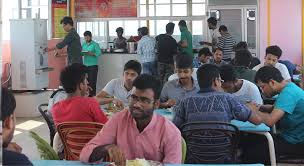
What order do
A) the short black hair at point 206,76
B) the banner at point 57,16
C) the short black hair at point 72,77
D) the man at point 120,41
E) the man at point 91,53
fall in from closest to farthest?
the short black hair at point 206,76, the short black hair at point 72,77, the man at point 91,53, the man at point 120,41, the banner at point 57,16

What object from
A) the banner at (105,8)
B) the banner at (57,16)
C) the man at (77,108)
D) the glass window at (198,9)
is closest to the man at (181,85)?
the man at (77,108)

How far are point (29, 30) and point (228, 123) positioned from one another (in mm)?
5678

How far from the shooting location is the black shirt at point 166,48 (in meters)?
9.21

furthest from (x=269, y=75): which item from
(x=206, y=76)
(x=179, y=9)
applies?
(x=179, y=9)

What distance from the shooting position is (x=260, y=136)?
4258mm

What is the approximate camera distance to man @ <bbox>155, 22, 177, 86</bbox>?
9.22 metres

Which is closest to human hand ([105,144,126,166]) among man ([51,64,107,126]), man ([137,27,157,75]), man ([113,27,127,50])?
man ([51,64,107,126])

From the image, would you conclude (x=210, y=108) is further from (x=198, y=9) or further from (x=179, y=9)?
(x=179, y=9)

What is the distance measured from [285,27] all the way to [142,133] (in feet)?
26.9

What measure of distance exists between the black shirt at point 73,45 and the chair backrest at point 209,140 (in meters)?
5.94

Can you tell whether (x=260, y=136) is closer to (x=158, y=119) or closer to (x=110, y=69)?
(x=158, y=119)

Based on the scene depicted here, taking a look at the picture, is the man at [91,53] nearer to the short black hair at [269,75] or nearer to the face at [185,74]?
the face at [185,74]

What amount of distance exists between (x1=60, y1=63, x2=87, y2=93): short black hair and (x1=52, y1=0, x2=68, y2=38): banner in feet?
23.2

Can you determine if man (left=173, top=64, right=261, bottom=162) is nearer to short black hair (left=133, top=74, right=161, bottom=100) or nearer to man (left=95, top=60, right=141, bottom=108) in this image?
short black hair (left=133, top=74, right=161, bottom=100)
